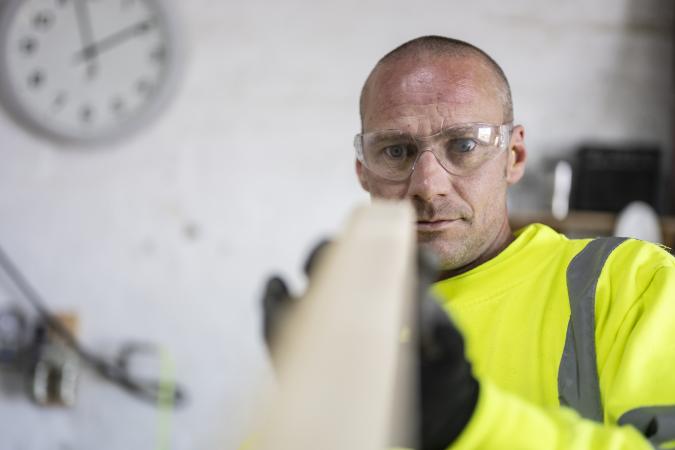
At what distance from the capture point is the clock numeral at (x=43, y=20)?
2.94 m

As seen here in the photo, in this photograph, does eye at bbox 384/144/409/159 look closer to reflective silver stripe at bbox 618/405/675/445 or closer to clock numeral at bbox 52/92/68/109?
reflective silver stripe at bbox 618/405/675/445

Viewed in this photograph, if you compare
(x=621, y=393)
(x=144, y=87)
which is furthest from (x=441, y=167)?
(x=144, y=87)

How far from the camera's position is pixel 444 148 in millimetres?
1351

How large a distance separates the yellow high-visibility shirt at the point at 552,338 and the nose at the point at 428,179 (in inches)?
5.7

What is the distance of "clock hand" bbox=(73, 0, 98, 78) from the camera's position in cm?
298

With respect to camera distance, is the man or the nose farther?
the nose

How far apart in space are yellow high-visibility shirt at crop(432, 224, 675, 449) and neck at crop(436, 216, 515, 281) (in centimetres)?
4

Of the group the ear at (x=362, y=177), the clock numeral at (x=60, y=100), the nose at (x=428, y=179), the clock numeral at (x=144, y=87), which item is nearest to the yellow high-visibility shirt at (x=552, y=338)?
the nose at (x=428, y=179)

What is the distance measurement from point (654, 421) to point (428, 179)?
1.74 ft

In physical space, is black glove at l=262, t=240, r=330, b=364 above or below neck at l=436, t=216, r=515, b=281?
above

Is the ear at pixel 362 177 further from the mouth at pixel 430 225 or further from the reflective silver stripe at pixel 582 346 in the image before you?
the reflective silver stripe at pixel 582 346

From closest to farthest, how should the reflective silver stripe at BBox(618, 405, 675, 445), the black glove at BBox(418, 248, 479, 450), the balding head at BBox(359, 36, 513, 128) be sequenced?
the black glove at BBox(418, 248, 479, 450) < the reflective silver stripe at BBox(618, 405, 675, 445) < the balding head at BBox(359, 36, 513, 128)

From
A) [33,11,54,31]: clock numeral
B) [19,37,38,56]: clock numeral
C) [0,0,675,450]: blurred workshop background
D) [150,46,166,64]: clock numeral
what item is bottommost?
[0,0,675,450]: blurred workshop background

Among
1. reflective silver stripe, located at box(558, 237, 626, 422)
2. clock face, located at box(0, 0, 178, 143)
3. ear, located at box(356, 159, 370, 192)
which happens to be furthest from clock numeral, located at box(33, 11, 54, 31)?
reflective silver stripe, located at box(558, 237, 626, 422)
